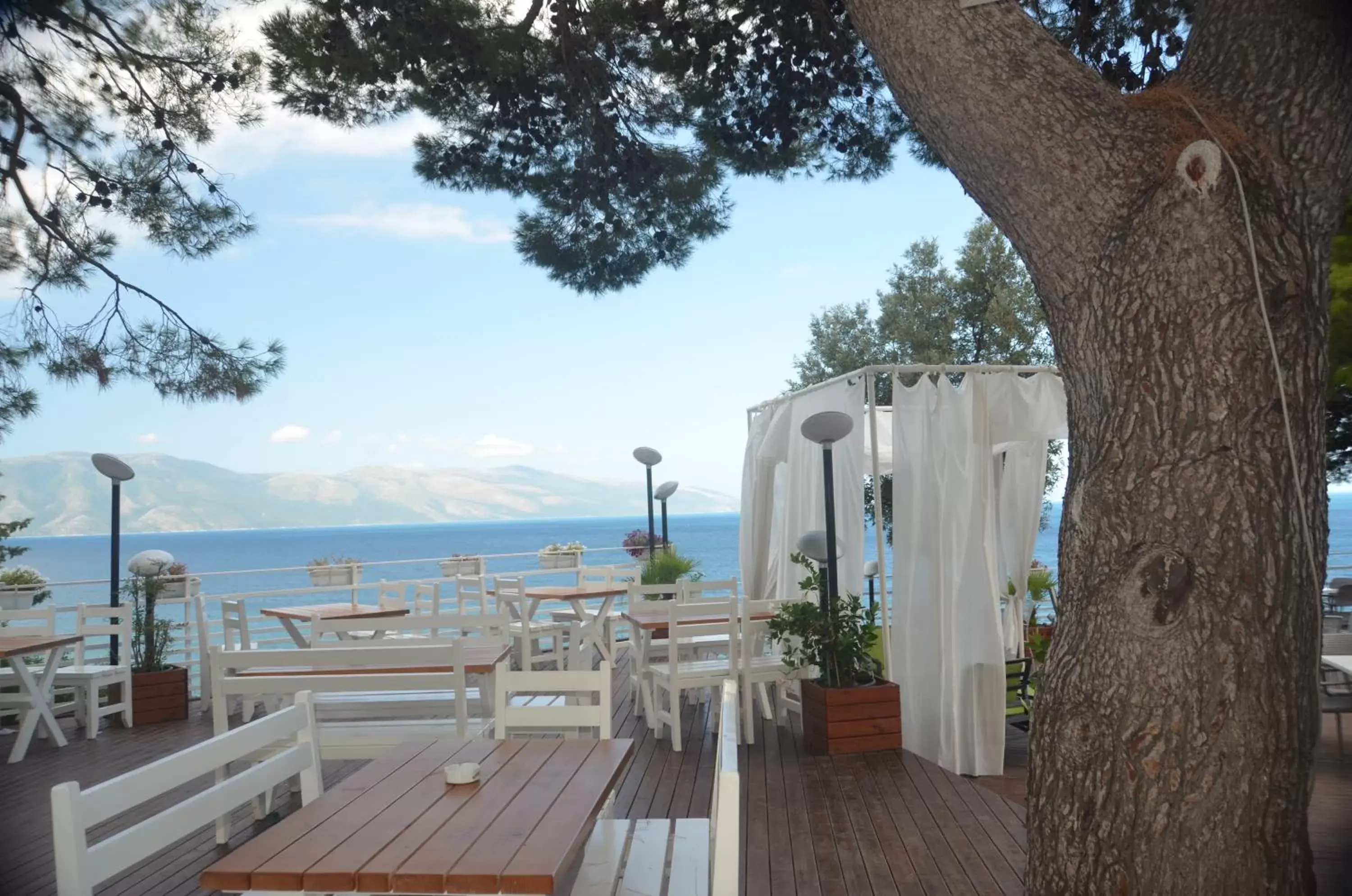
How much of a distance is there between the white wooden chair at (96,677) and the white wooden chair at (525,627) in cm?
235

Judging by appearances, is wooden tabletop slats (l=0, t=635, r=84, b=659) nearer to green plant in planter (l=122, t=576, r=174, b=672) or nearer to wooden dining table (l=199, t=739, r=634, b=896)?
green plant in planter (l=122, t=576, r=174, b=672)

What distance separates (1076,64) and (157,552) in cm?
717

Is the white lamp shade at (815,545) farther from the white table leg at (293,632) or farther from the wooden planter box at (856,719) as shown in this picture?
the white table leg at (293,632)

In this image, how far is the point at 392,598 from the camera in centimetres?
816

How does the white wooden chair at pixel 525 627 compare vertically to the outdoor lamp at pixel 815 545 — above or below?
below

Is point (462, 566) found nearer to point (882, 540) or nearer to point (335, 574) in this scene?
point (335, 574)

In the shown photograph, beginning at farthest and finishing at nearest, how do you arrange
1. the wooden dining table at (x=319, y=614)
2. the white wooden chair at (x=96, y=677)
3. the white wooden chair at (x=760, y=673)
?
the wooden dining table at (x=319, y=614), the white wooden chair at (x=96, y=677), the white wooden chair at (x=760, y=673)

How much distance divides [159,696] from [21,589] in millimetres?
1998

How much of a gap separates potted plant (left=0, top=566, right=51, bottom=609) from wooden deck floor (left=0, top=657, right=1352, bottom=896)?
1.81 m

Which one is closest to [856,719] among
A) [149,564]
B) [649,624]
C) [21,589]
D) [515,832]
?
[649,624]

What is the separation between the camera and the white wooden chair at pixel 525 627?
6.77 meters

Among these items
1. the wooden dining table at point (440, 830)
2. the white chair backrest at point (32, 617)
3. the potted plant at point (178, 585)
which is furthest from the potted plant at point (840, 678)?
the white chair backrest at point (32, 617)

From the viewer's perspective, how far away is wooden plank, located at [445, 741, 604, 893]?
66.9 inches

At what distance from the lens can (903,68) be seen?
2.44 metres
